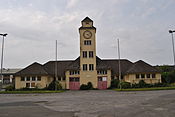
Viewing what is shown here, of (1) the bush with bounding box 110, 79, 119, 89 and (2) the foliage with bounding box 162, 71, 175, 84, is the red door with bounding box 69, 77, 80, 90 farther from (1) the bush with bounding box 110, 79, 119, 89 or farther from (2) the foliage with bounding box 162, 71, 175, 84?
(2) the foliage with bounding box 162, 71, 175, 84

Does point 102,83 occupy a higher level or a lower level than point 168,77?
lower

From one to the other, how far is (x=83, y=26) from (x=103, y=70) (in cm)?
1179

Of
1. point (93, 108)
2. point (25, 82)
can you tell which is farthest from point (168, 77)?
point (93, 108)

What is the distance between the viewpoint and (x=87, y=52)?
4616 centimetres

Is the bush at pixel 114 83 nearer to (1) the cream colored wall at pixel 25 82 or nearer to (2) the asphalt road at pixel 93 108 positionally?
(1) the cream colored wall at pixel 25 82

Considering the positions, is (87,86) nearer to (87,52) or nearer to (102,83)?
(102,83)

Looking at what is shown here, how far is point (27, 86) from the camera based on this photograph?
44.5 m

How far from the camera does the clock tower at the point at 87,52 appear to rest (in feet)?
147

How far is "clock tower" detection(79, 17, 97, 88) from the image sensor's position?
44938 mm

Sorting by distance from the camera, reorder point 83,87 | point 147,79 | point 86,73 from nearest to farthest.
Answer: point 83,87, point 147,79, point 86,73

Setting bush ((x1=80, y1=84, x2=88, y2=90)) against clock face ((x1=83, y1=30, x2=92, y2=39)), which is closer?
bush ((x1=80, y1=84, x2=88, y2=90))

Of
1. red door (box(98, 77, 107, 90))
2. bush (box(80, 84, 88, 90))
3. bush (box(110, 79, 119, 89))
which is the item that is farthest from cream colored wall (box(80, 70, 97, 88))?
bush (box(110, 79, 119, 89))

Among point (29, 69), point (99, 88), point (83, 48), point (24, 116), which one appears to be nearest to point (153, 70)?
point (99, 88)

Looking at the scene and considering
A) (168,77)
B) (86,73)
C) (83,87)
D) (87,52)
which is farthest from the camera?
(168,77)
